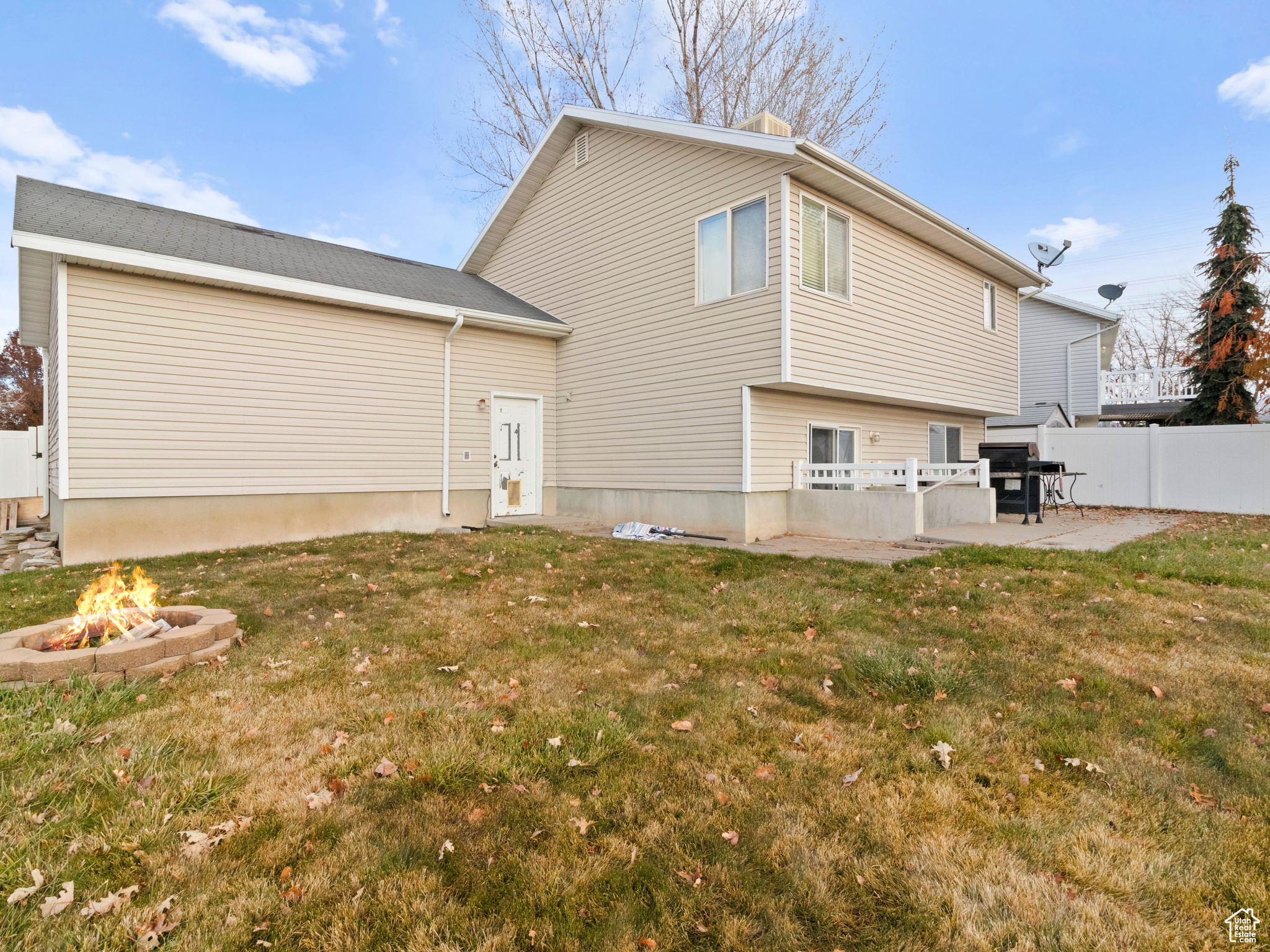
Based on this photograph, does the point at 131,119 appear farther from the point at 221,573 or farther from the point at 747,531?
the point at 747,531

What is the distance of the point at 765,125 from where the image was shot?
9.90 m

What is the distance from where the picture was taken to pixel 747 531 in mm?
9078

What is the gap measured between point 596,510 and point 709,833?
9236 millimetres

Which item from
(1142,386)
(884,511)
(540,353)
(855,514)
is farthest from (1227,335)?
(540,353)

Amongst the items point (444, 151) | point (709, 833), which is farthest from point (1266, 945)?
point (444, 151)

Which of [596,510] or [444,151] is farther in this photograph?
[444,151]

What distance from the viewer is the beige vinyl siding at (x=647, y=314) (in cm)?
928

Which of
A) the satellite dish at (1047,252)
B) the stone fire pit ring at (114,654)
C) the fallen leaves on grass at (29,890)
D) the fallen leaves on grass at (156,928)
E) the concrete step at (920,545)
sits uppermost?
the satellite dish at (1047,252)

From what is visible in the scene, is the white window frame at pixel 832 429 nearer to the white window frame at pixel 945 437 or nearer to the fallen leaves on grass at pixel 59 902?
the white window frame at pixel 945 437

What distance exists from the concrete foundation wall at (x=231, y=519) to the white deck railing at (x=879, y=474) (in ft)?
19.1

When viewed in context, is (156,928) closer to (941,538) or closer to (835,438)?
(941,538)

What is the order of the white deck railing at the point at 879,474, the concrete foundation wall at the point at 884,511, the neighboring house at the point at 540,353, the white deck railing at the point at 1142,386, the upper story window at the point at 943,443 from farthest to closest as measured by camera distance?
1. the white deck railing at the point at 1142,386
2. the upper story window at the point at 943,443
3. the white deck railing at the point at 879,474
4. the concrete foundation wall at the point at 884,511
5. the neighboring house at the point at 540,353

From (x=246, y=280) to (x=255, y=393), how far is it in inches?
64.3

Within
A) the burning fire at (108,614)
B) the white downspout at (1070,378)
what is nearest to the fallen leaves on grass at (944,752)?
the burning fire at (108,614)
